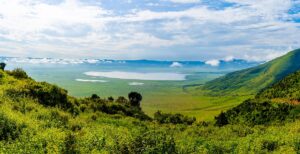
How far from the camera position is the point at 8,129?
20.9 meters

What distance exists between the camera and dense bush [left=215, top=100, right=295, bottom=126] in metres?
75.6

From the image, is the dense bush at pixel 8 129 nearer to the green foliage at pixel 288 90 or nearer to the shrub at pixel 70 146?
the shrub at pixel 70 146

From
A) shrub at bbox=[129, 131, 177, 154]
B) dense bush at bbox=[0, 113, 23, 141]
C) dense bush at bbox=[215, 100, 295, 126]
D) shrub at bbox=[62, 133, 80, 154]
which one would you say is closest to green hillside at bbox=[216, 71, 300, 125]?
dense bush at bbox=[215, 100, 295, 126]

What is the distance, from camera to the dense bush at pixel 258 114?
7562 cm

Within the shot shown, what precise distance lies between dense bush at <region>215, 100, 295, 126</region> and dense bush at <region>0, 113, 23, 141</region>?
61086 millimetres

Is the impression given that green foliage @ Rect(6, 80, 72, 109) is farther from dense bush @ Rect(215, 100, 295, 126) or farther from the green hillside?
the green hillside

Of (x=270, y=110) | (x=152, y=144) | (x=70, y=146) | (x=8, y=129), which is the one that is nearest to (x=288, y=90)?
(x=270, y=110)

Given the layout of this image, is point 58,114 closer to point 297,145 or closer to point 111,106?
point 297,145

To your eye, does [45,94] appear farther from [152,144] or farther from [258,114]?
[258,114]

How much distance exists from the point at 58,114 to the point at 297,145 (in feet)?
61.2

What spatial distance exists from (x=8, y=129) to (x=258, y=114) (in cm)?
6855

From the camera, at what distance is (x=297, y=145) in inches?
1051

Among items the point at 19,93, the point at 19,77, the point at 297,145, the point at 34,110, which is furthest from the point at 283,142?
the point at 19,77

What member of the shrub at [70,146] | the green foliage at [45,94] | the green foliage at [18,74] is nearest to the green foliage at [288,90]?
the green foliage at [45,94]
